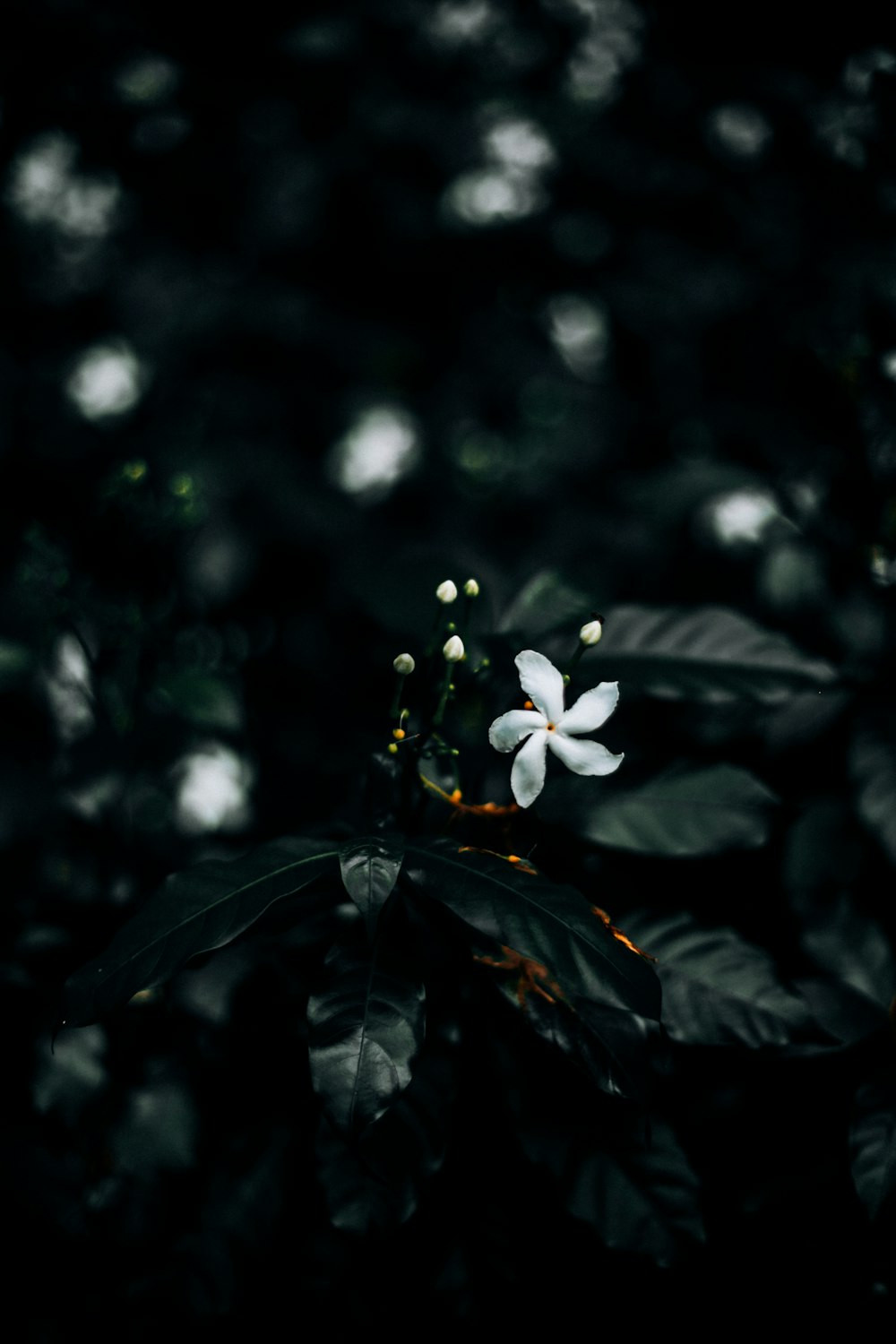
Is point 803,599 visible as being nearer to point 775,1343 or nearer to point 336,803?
point 336,803

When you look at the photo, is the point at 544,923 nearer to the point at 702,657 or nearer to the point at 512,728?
the point at 512,728

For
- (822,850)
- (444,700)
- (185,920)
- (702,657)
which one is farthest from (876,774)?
(185,920)

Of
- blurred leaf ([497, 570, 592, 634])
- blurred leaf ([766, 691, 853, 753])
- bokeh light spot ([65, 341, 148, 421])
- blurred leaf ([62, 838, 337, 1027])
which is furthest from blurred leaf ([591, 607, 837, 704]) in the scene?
bokeh light spot ([65, 341, 148, 421])

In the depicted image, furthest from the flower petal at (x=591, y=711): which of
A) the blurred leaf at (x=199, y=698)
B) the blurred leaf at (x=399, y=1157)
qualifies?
the blurred leaf at (x=199, y=698)

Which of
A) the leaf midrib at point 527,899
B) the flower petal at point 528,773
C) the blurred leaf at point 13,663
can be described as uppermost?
the flower petal at point 528,773

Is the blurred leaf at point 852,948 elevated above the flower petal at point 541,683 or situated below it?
below

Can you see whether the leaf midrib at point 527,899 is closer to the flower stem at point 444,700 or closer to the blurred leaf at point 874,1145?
the flower stem at point 444,700

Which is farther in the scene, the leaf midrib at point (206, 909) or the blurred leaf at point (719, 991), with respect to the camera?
the blurred leaf at point (719, 991)
